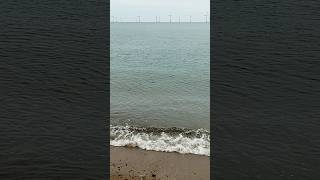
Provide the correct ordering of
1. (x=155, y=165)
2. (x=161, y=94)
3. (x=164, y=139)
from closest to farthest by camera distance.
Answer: (x=155, y=165)
(x=164, y=139)
(x=161, y=94)

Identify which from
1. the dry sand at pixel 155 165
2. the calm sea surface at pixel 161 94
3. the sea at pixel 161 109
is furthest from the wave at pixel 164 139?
the calm sea surface at pixel 161 94

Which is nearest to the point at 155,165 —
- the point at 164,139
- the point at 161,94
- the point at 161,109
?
the point at 164,139

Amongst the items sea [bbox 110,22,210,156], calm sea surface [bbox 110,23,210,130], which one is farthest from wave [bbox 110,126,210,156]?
calm sea surface [bbox 110,23,210,130]

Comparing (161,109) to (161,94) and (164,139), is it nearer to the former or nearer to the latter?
(161,94)

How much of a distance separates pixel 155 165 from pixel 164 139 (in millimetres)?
2619

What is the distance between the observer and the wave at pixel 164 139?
42.8 feet

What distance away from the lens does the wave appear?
13039 mm

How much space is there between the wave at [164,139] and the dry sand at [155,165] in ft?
1.43

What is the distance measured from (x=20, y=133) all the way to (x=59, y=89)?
394 centimetres

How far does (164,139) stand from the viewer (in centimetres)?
1409

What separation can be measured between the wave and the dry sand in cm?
43

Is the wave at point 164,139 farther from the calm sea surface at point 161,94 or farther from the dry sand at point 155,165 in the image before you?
the calm sea surface at point 161,94
